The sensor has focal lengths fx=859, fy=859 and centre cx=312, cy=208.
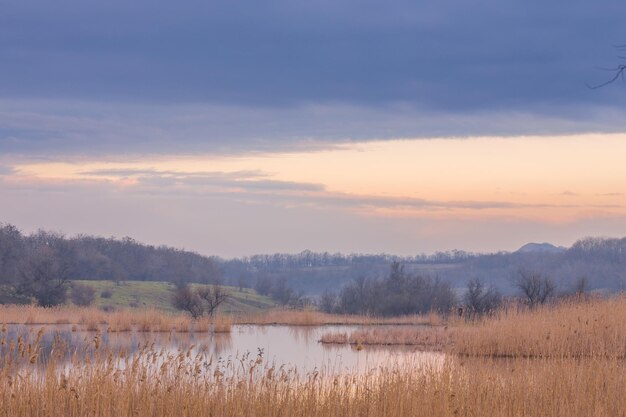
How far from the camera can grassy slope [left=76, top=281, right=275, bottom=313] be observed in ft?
193

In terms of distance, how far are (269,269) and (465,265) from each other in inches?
1422

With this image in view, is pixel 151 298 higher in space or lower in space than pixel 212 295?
lower

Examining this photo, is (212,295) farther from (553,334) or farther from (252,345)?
(553,334)

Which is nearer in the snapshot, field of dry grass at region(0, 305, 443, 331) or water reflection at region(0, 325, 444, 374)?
water reflection at region(0, 325, 444, 374)

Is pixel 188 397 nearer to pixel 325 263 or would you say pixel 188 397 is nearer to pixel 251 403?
pixel 251 403

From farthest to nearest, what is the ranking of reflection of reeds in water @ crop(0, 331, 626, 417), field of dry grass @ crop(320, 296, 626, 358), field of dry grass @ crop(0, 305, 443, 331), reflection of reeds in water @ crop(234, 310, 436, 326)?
reflection of reeds in water @ crop(234, 310, 436, 326)
field of dry grass @ crop(0, 305, 443, 331)
field of dry grass @ crop(320, 296, 626, 358)
reflection of reeds in water @ crop(0, 331, 626, 417)

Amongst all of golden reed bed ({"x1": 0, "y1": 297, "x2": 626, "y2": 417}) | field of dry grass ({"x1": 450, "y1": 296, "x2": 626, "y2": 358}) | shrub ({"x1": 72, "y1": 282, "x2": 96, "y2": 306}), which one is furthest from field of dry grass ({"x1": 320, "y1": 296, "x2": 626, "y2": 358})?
shrub ({"x1": 72, "y1": 282, "x2": 96, "y2": 306})

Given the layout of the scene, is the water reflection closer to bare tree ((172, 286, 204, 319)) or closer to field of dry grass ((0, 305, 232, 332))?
field of dry grass ((0, 305, 232, 332))

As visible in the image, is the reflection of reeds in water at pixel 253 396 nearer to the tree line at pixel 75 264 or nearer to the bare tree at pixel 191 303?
the bare tree at pixel 191 303

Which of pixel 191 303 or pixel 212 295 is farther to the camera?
pixel 212 295

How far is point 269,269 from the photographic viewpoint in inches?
6191

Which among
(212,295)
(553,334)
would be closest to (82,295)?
(212,295)

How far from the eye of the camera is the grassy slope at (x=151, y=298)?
2311 inches

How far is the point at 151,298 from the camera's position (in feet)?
208
